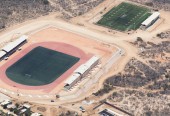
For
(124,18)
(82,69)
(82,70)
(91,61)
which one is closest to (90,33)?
(124,18)

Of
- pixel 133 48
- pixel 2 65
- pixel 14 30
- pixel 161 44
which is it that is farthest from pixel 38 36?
pixel 161 44

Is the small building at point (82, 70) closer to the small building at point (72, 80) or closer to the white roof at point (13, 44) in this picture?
the small building at point (72, 80)

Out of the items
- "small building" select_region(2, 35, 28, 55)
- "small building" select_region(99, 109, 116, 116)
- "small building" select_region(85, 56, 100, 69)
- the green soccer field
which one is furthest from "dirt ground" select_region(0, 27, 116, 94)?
"small building" select_region(99, 109, 116, 116)

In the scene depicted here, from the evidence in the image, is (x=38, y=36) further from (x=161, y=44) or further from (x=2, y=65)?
(x=161, y=44)

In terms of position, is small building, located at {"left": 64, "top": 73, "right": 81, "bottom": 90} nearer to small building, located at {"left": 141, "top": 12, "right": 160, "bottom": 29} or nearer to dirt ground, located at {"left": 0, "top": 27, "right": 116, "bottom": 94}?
dirt ground, located at {"left": 0, "top": 27, "right": 116, "bottom": 94}

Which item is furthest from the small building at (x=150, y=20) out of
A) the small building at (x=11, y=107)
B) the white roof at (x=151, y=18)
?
the small building at (x=11, y=107)

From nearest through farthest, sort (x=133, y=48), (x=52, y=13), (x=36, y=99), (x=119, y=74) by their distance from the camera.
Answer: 1. (x=36, y=99)
2. (x=119, y=74)
3. (x=133, y=48)
4. (x=52, y=13)
